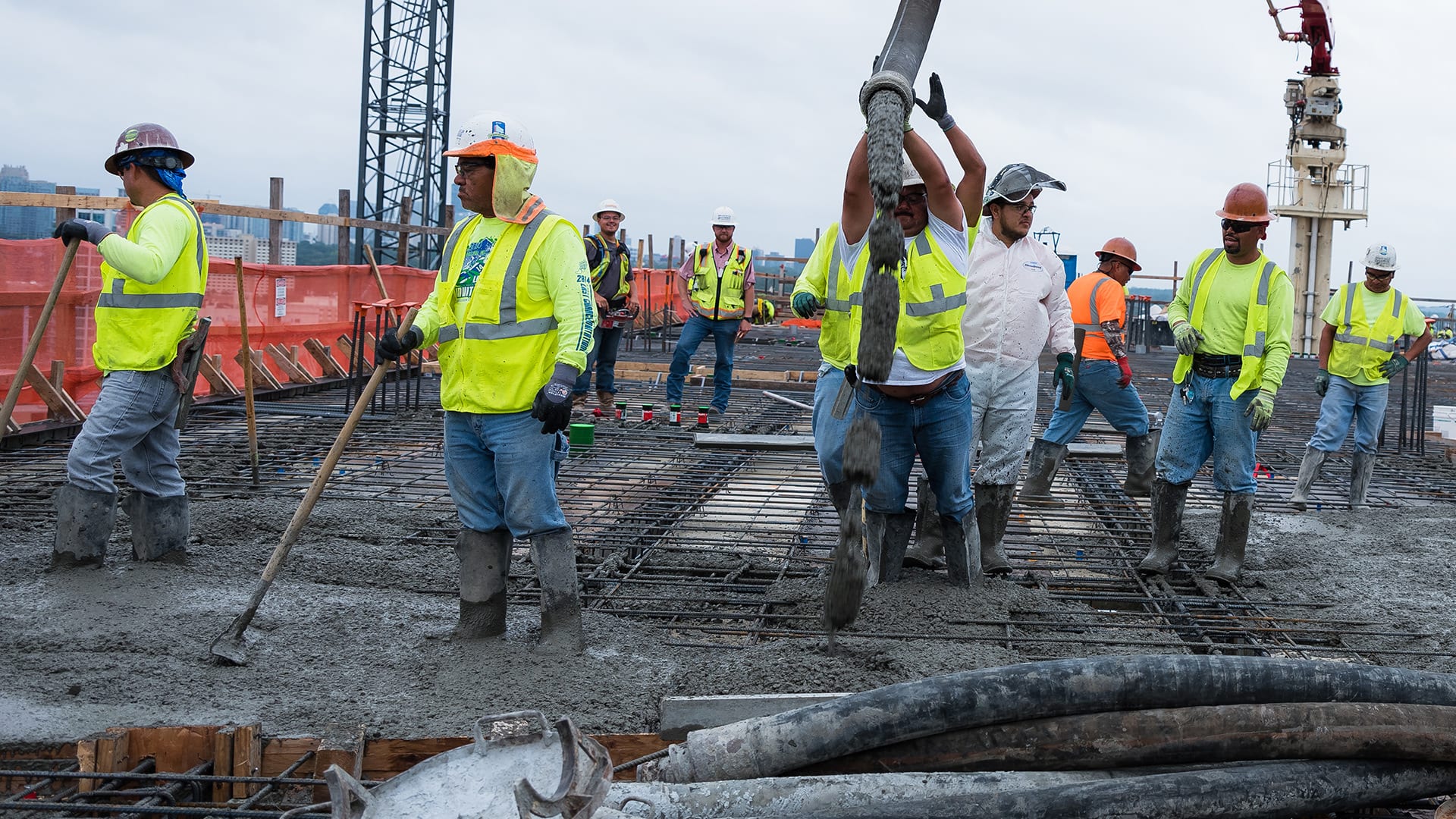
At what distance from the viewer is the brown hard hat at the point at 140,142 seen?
5.10 meters

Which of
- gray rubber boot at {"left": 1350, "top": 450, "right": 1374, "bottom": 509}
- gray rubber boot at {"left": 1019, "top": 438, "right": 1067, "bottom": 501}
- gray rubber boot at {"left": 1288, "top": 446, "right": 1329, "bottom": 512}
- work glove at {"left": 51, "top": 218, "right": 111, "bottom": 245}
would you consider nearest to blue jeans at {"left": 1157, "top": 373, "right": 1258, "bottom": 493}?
gray rubber boot at {"left": 1019, "top": 438, "right": 1067, "bottom": 501}

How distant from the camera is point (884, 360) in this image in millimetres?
3914

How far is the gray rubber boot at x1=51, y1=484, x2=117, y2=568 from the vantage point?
5.03 m

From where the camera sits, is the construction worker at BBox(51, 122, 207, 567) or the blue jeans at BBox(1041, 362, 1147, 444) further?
the blue jeans at BBox(1041, 362, 1147, 444)

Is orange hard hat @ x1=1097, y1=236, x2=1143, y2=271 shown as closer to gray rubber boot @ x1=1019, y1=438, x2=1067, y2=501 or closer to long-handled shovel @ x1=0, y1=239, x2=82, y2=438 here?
gray rubber boot @ x1=1019, y1=438, x2=1067, y2=501

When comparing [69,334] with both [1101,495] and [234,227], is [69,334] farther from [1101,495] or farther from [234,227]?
[234,227]

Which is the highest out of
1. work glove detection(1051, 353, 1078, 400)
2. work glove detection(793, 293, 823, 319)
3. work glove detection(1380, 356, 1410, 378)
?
work glove detection(793, 293, 823, 319)

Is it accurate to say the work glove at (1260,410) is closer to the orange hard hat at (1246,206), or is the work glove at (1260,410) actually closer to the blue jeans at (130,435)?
the orange hard hat at (1246,206)

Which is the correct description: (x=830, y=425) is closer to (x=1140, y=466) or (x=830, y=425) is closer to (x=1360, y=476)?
(x=1140, y=466)

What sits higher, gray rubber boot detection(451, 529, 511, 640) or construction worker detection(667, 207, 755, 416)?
construction worker detection(667, 207, 755, 416)

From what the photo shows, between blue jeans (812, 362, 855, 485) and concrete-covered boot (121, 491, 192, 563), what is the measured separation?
2.74 metres

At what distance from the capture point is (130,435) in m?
5.09

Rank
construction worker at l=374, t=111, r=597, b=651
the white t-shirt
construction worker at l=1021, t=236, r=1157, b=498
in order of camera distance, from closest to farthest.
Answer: construction worker at l=374, t=111, r=597, b=651, the white t-shirt, construction worker at l=1021, t=236, r=1157, b=498

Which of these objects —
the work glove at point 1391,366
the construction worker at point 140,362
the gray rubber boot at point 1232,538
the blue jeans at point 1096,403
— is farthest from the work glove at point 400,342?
the work glove at point 1391,366
